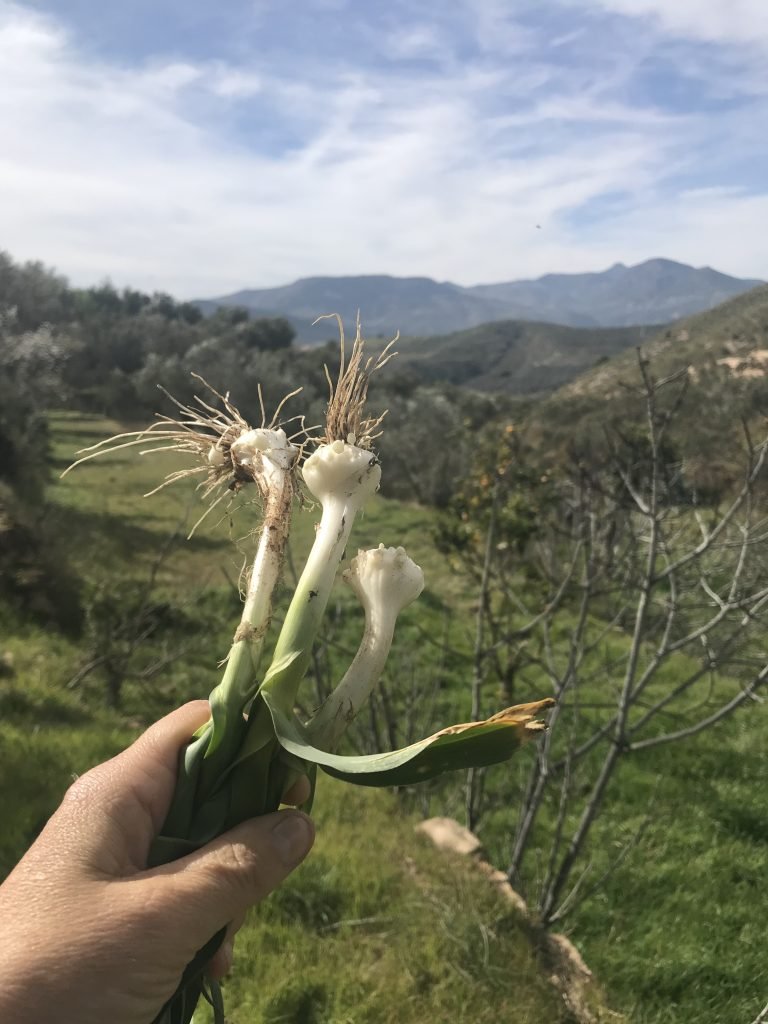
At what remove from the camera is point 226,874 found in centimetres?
136

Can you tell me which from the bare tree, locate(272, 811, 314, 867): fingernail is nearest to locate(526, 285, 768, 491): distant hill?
the bare tree

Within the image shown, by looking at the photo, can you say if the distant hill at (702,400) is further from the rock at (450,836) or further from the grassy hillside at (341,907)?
the grassy hillside at (341,907)

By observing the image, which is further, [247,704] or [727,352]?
[727,352]

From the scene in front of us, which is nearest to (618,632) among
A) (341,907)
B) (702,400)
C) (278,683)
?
(341,907)

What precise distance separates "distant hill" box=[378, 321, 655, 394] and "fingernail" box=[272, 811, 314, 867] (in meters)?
52.6

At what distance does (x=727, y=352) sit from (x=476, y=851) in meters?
16.2

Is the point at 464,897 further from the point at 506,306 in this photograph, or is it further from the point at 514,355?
the point at 506,306

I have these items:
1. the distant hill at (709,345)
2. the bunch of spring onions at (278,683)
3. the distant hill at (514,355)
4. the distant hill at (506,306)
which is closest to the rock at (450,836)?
the bunch of spring onions at (278,683)

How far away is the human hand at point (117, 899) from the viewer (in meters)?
1.23

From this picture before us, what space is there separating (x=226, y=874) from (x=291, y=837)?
0.52ft

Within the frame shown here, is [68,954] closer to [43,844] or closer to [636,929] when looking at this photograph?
[43,844]

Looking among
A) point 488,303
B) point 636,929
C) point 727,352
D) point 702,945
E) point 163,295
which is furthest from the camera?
point 488,303

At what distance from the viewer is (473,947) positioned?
305 centimetres

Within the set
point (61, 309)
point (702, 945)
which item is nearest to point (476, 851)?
point (702, 945)
